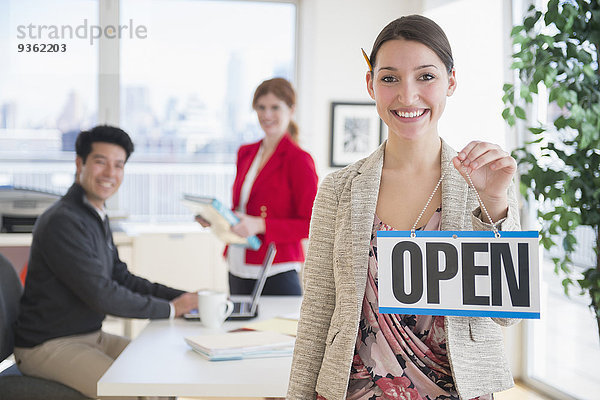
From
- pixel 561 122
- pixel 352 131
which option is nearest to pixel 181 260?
pixel 352 131

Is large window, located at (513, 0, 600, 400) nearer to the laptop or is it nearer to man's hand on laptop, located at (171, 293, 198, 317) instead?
the laptop

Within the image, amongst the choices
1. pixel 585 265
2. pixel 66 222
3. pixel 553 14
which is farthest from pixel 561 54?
pixel 66 222

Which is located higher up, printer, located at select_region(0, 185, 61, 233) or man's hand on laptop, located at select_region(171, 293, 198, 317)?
printer, located at select_region(0, 185, 61, 233)

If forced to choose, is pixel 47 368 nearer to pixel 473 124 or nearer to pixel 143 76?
pixel 473 124

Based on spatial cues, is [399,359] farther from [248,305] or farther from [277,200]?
[277,200]

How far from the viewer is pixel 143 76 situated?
5.02 metres

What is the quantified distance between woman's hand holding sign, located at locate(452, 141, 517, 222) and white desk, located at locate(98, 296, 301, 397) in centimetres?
69

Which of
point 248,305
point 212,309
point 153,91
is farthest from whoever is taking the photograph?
point 153,91

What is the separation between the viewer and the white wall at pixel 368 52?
4.00 meters

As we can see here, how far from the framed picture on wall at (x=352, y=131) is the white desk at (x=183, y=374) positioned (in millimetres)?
3164

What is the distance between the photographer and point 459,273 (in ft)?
3.67

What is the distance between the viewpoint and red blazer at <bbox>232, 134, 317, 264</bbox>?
2615 millimetres

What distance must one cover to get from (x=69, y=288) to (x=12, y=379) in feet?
1.10

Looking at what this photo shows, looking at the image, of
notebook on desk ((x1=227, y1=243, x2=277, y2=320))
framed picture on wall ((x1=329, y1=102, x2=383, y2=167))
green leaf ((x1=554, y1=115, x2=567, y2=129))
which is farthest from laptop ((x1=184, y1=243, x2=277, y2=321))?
framed picture on wall ((x1=329, y1=102, x2=383, y2=167))
